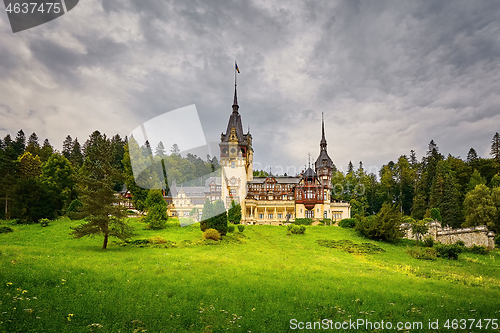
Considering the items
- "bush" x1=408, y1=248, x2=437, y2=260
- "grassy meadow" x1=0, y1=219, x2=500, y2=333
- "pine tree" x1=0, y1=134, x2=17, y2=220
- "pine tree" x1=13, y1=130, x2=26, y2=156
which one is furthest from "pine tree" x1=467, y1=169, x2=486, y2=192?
"pine tree" x1=13, y1=130, x2=26, y2=156

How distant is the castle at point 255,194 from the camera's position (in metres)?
55.7

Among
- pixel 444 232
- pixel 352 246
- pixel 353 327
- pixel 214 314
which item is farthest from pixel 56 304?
pixel 444 232

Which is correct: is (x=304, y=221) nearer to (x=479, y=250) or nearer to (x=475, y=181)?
(x=479, y=250)

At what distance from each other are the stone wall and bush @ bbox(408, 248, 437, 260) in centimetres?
922

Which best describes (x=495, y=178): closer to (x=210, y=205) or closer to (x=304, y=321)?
(x=210, y=205)

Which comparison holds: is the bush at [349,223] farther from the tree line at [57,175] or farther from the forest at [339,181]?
the tree line at [57,175]

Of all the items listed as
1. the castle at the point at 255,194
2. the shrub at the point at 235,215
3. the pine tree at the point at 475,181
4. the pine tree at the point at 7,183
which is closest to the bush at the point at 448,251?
the castle at the point at 255,194

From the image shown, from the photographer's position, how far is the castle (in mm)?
55719

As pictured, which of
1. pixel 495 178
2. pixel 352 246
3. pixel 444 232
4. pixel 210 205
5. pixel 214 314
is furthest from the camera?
pixel 495 178

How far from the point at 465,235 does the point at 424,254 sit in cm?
1519

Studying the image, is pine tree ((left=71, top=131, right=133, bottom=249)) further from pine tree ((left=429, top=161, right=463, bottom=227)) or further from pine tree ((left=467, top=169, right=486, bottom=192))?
pine tree ((left=467, top=169, right=486, bottom=192))

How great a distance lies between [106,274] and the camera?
14.8 meters

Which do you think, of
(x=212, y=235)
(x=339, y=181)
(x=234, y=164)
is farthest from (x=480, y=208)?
(x=212, y=235)

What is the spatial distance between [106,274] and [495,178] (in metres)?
65.6
